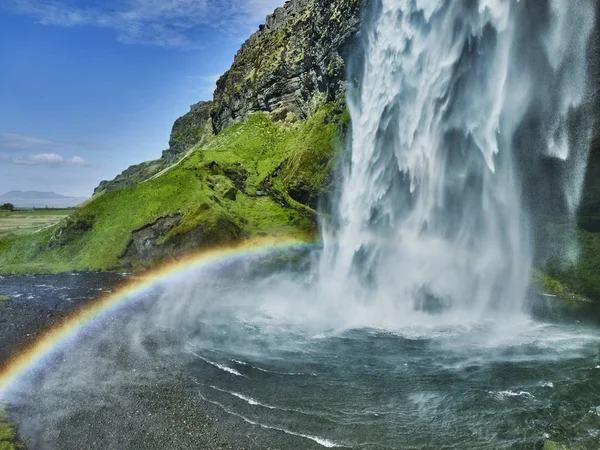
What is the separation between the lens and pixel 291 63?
271ft

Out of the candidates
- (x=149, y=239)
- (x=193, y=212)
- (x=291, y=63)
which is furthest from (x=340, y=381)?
(x=291, y=63)

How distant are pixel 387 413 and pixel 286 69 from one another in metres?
74.9

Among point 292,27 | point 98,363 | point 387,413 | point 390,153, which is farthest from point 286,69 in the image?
point 387,413

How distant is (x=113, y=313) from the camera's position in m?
36.4

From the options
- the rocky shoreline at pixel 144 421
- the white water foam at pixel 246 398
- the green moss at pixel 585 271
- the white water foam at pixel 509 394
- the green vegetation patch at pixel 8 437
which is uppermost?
the green moss at pixel 585 271

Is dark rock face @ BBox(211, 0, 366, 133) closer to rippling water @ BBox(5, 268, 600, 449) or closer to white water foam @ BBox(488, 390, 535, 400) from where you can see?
rippling water @ BBox(5, 268, 600, 449)

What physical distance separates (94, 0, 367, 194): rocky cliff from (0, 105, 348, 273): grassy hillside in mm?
7548

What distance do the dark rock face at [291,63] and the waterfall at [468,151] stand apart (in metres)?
20.7

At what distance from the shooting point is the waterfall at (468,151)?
3416cm

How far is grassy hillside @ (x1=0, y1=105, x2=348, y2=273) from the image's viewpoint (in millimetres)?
57125

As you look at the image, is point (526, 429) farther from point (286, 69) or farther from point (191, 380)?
point (286, 69)

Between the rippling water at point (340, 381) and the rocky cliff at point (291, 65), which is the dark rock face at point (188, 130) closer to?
the rocky cliff at point (291, 65)

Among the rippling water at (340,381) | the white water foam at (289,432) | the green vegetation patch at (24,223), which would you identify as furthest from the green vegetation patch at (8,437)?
the green vegetation patch at (24,223)

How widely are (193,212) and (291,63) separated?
3954 cm
